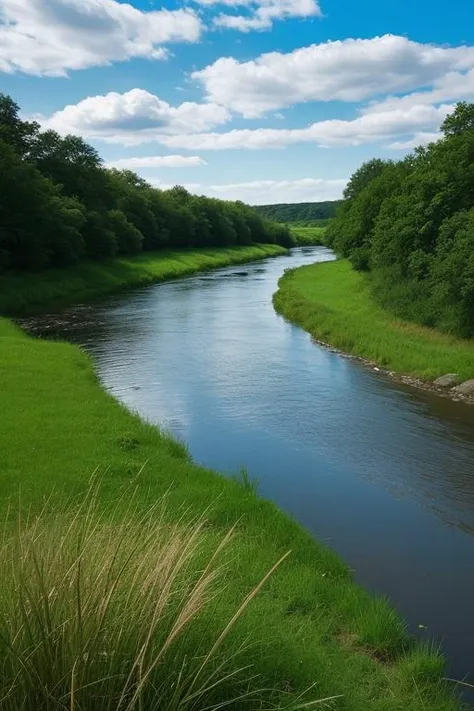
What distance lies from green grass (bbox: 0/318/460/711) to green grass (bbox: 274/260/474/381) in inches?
409

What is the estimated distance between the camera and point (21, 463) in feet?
32.9

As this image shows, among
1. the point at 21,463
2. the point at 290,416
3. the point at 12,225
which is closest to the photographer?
the point at 21,463

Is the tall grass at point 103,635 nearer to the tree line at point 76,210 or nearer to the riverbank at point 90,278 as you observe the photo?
the riverbank at point 90,278

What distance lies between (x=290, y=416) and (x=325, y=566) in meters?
7.90

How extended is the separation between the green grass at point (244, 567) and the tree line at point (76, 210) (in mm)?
27196

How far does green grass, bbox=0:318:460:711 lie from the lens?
494cm

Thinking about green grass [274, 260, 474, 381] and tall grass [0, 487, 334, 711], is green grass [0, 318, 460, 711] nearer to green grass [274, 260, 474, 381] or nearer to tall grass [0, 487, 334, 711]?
tall grass [0, 487, 334, 711]

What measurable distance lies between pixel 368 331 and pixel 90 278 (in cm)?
2552

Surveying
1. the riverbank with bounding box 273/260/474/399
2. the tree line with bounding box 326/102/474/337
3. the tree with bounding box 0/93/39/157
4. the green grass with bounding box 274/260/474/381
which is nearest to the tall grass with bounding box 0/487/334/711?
the riverbank with bounding box 273/260/474/399

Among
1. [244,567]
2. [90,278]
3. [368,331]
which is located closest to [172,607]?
[244,567]

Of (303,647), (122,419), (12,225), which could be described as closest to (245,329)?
(122,419)

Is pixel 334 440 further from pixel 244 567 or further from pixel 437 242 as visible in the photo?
pixel 437 242

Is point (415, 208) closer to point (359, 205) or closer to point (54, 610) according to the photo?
point (359, 205)

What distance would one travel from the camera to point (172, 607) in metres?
4.37
